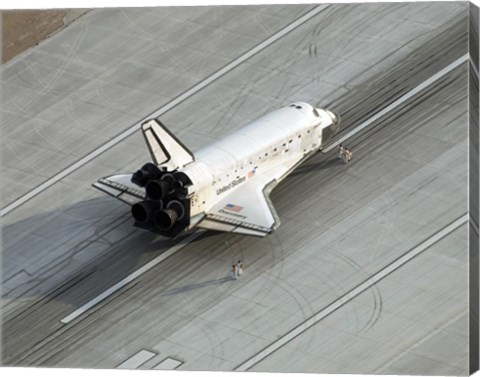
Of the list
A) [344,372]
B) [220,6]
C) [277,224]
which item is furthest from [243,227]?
[220,6]

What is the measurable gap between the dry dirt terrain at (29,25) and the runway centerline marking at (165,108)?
12.8m

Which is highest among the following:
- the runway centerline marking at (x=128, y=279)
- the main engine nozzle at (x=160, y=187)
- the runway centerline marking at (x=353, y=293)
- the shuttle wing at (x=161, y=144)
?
the shuttle wing at (x=161, y=144)

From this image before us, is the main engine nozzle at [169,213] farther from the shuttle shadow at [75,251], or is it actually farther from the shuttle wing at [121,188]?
the shuttle wing at [121,188]

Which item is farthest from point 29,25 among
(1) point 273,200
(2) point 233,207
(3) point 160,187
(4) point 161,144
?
(3) point 160,187

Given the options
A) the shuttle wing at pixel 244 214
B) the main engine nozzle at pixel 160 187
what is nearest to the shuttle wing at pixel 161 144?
the main engine nozzle at pixel 160 187

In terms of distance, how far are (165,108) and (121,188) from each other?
12.5 meters

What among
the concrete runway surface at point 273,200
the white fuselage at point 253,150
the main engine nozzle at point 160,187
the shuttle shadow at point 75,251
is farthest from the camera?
the shuttle shadow at point 75,251

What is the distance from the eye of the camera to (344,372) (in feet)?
308

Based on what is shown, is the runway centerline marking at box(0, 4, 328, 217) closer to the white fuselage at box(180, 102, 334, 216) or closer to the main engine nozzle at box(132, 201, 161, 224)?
the white fuselage at box(180, 102, 334, 216)

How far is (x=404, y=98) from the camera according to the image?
114m

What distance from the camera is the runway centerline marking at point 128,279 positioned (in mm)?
99938

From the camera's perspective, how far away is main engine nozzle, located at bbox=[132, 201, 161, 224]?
99688 mm

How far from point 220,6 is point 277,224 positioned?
91.2 ft

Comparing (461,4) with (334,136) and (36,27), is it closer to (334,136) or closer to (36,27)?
(334,136)
